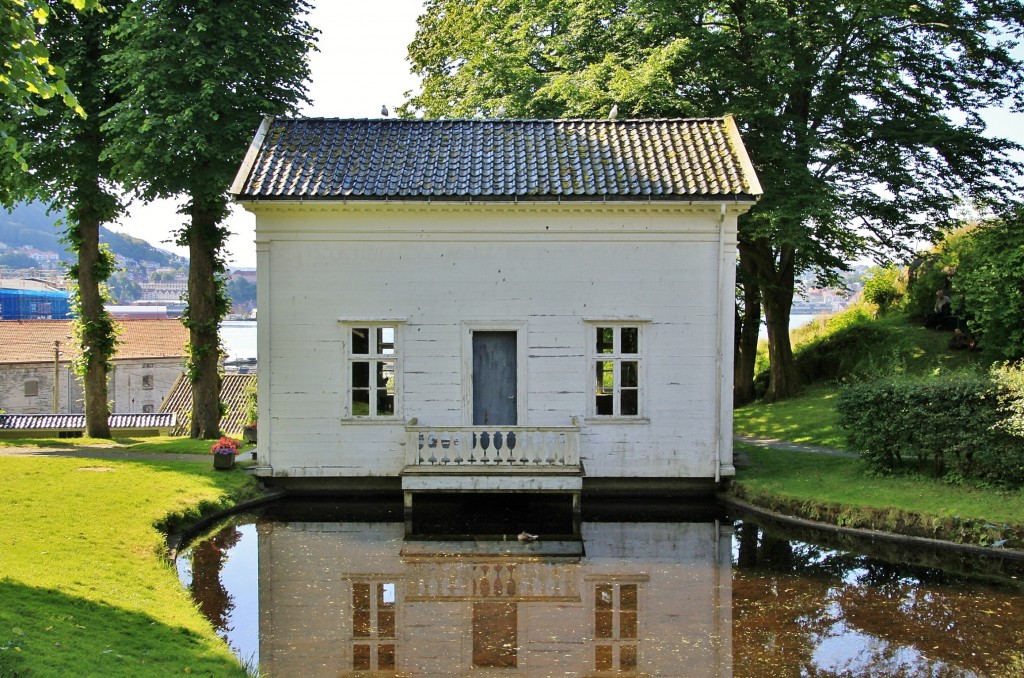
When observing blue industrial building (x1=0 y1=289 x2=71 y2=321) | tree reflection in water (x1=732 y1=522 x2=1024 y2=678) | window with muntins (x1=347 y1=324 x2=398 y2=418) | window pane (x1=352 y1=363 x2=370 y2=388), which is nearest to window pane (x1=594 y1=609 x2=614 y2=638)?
tree reflection in water (x1=732 y1=522 x2=1024 y2=678)

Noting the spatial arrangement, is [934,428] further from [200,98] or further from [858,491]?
[200,98]

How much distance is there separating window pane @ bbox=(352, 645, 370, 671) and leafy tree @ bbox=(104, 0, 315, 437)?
13518 millimetres

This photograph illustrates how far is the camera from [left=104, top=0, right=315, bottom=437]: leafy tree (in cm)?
2008

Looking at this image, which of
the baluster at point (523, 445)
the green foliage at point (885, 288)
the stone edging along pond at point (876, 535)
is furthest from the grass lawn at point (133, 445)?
the green foliage at point (885, 288)

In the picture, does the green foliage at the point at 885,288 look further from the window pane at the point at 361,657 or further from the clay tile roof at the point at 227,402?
the clay tile roof at the point at 227,402

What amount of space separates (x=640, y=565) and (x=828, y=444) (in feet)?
33.6

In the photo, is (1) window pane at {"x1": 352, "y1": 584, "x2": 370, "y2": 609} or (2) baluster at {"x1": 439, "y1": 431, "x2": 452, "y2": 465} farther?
(2) baluster at {"x1": 439, "y1": 431, "x2": 452, "y2": 465}

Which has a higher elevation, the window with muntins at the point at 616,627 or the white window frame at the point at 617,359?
the white window frame at the point at 617,359

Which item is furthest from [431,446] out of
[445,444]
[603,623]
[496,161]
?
[603,623]

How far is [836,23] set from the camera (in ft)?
80.2

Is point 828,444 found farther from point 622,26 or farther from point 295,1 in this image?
point 295,1

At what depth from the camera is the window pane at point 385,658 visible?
29.6 ft

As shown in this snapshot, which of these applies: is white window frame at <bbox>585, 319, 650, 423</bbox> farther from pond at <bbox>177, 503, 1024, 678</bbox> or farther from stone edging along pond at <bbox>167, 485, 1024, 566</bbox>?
pond at <bbox>177, 503, 1024, 678</bbox>

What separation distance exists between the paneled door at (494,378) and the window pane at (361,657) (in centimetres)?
830
